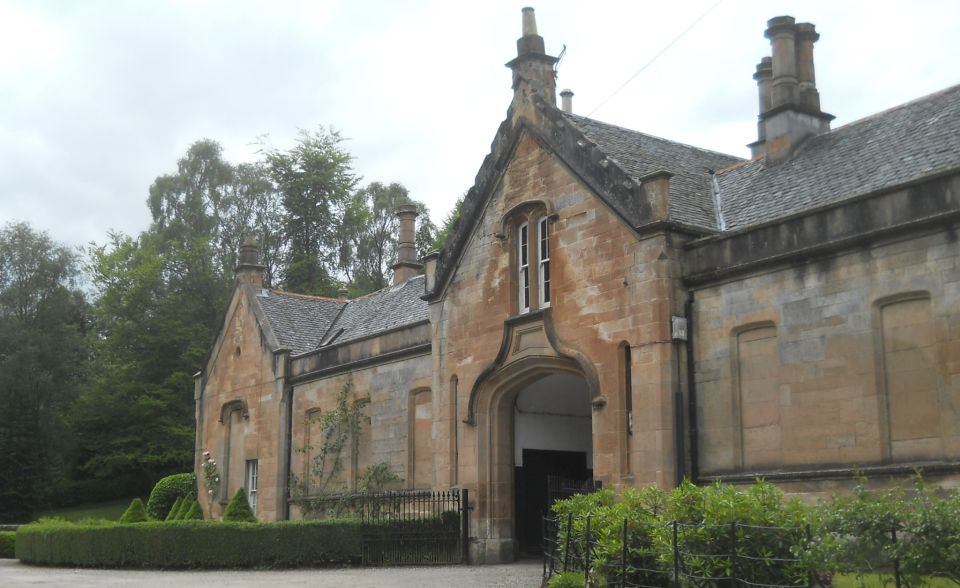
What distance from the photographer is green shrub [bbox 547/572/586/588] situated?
1444cm

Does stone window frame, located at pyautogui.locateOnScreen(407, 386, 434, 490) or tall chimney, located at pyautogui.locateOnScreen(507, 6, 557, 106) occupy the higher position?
tall chimney, located at pyautogui.locateOnScreen(507, 6, 557, 106)

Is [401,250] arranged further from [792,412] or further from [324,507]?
[792,412]

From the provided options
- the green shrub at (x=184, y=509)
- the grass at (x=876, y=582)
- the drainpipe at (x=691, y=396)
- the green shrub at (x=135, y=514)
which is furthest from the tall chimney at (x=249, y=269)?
the grass at (x=876, y=582)

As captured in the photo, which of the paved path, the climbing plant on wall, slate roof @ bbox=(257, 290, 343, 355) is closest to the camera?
the paved path

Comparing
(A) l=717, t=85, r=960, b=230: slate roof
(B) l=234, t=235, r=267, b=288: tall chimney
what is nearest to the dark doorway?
(A) l=717, t=85, r=960, b=230: slate roof

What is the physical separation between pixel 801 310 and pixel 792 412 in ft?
5.62

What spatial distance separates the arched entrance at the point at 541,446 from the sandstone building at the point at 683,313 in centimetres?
6

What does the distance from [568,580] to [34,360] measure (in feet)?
144

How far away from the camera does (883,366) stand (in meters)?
16.7

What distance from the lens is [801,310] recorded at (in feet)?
58.9

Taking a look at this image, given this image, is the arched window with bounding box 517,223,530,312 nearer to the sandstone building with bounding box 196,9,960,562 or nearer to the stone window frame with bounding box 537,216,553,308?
the sandstone building with bounding box 196,9,960,562

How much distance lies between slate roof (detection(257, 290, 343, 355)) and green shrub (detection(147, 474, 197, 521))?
22.2ft

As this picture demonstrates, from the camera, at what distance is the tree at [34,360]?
157 ft

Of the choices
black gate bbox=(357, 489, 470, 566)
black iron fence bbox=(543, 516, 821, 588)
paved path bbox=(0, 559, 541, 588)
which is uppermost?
black iron fence bbox=(543, 516, 821, 588)
